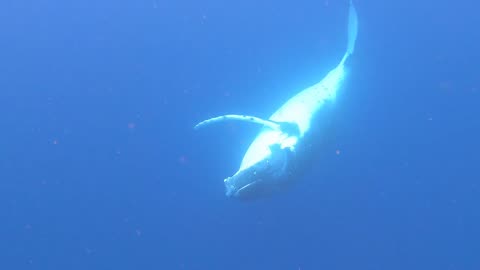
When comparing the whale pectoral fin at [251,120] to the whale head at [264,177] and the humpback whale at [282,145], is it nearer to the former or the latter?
the humpback whale at [282,145]

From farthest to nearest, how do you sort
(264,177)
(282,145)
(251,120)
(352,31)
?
(352,31) → (251,120) → (282,145) → (264,177)

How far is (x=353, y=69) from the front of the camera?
30.3ft

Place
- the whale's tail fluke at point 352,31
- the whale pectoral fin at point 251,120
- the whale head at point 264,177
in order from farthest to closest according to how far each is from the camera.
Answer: the whale's tail fluke at point 352,31
the whale pectoral fin at point 251,120
the whale head at point 264,177

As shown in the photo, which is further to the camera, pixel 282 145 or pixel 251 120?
pixel 251 120

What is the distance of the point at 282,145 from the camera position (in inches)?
275

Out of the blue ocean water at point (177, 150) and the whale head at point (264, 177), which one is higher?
the blue ocean water at point (177, 150)

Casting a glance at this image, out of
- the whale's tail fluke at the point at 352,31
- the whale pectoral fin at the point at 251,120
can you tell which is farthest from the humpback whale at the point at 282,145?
the whale's tail fluke at the point at 352,31

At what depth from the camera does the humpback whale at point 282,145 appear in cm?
653

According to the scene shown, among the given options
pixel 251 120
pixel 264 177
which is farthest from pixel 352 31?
pixel 264 177

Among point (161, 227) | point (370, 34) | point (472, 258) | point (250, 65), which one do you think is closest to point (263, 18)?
point (250, 65)

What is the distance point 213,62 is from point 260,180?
6.33 metres

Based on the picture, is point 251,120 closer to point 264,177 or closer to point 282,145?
point 282,145

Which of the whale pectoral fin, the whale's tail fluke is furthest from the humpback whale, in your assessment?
the whale's tail fluke

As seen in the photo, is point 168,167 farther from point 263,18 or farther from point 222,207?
point 263,18
